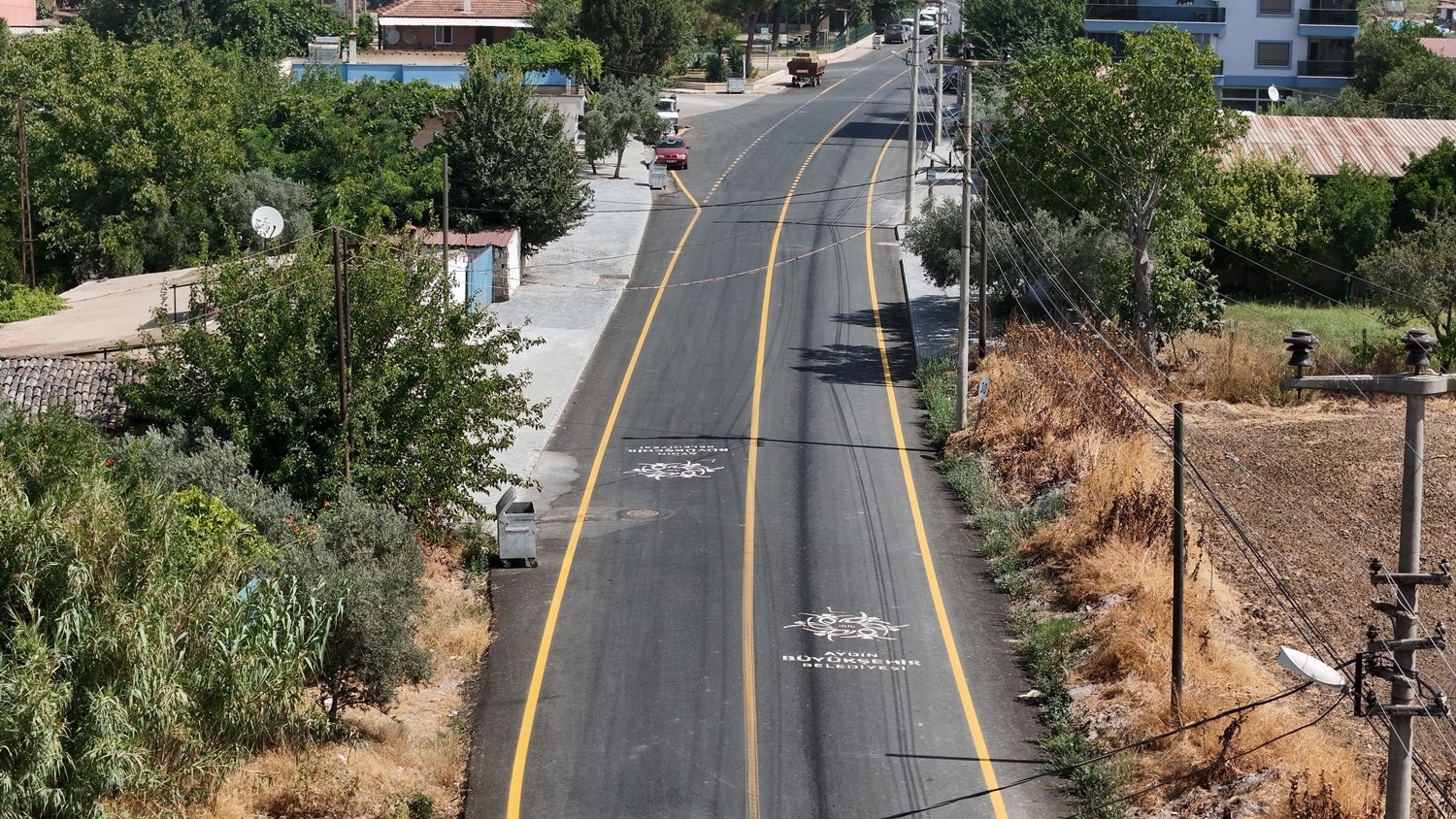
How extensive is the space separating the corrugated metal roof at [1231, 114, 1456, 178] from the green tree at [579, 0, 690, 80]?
30075 mm

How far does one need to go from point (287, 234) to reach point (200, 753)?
3210cm

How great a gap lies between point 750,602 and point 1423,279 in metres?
24.2

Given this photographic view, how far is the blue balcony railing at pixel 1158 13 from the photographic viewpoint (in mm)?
80688

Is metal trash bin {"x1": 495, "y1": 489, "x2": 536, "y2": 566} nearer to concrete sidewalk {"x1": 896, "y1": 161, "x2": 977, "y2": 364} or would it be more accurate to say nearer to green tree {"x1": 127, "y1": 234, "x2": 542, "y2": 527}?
green tree {"x1": 127, "y1": 234, "x2": 542, "y2": 527}

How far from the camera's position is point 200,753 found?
1816 centimetres

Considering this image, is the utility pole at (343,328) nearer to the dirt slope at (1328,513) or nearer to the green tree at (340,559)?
the green tree at (340,559)

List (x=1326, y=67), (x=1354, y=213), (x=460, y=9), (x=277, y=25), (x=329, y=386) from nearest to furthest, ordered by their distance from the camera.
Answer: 1. (x=329, y=386)
2. (x=1354, y=213)
3. (x=1326, y=67)
4. (x=460, y=9)
5. (x=277, y=25)

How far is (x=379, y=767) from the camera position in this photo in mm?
19859

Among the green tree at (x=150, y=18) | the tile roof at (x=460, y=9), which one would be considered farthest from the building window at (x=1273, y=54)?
the green tree at (x=150, y=18)

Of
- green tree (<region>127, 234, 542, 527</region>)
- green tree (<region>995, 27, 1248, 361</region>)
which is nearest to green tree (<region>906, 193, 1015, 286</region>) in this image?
green tree (<region>995, 27, 1248, 361</region>)

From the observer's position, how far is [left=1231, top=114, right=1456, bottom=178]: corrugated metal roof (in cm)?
5503

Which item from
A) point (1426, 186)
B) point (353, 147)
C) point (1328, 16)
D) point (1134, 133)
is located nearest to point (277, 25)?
point (353, 147)

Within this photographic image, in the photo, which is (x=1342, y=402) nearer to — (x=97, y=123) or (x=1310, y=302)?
(x=1310, y=302)

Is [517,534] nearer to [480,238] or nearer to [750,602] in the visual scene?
[750,602]
